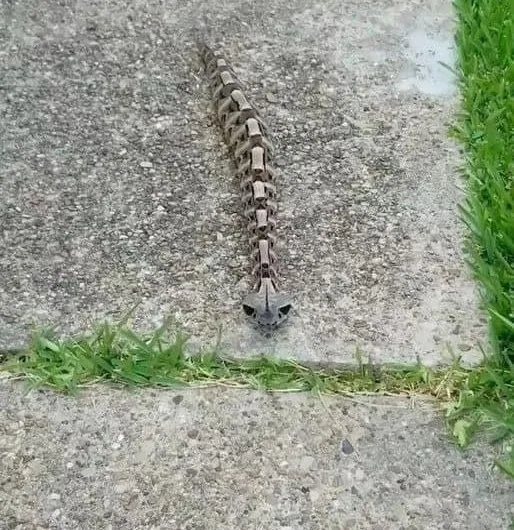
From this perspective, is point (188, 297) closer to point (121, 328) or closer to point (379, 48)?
point (121, 328)

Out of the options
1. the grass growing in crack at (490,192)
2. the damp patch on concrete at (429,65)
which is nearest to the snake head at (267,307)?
the grass growing in crack at (490,192)

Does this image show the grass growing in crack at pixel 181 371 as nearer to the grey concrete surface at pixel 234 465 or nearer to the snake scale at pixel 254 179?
the grey concrete surface at pixel 234 465

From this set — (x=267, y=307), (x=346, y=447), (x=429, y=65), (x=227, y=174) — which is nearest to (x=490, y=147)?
(x=429, y=65)

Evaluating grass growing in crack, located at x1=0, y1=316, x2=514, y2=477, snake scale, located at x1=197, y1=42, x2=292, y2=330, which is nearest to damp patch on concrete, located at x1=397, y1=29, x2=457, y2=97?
snake scale, located at x1=197, y1=42, x2=292, y2=330

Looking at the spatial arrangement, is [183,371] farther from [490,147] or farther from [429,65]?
[429,65]

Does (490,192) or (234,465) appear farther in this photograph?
(490,192)

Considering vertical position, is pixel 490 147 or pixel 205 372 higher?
pixel 490 147

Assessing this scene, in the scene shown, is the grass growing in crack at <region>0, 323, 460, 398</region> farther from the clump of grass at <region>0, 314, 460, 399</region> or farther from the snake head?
the snake head
